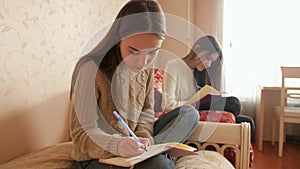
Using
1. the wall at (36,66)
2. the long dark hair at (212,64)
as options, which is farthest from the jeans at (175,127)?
the long dark hair at (212,64)

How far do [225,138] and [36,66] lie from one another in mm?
906

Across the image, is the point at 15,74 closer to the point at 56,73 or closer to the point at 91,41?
the point at 56,73

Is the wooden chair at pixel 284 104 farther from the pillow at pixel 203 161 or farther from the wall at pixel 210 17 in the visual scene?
the pillow at pixel 203 161

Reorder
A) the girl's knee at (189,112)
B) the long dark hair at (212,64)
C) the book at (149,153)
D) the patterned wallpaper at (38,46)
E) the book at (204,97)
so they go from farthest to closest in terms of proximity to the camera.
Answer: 1. the long dark hair at (212,64)
2. the book at (204,97)
3. the girl's knee at (189,112)
4. the patterned wallpaper at (38,46)
5. the book at (149,153)

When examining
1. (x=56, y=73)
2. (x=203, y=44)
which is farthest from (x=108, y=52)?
(x=203, y=44)

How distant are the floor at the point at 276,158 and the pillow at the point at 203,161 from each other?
1.25 m

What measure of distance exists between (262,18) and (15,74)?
250 centimetres

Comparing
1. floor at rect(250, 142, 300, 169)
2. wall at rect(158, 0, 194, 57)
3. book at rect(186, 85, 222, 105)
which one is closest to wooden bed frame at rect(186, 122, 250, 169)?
book at rect(186, 85, 222, 105)

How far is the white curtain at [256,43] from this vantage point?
112 inches

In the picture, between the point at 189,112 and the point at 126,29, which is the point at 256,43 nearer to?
the point at 189,112

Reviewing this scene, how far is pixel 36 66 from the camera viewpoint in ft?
4.15

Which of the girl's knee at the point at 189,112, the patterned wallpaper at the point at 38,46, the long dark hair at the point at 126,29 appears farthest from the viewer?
the girl's knee at the point at 189,112

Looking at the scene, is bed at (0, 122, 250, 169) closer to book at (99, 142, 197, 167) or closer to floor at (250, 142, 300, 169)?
book at (99, 142, 197, 167)

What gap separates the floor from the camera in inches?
91.4
